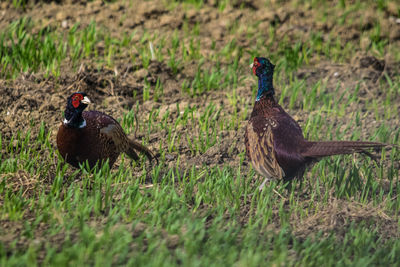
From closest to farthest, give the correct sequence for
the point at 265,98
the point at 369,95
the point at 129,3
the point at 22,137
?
the point at 265,98, the point at 22,137, the point at 369,95, the point at 129,3

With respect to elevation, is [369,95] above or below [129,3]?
below

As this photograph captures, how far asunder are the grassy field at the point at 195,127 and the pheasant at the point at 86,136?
121 mm

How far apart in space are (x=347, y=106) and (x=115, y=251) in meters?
3.36

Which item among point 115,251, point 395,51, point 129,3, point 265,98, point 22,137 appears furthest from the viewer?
A: point 129,3

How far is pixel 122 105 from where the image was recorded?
5.75 m

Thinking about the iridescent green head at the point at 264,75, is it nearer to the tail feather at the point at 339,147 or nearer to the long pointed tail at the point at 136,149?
the tail feather at the point at 339,147

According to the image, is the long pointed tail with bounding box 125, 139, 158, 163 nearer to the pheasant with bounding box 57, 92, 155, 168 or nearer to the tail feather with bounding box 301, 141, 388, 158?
the pheasant with bounding box 57, 92, 155, 168

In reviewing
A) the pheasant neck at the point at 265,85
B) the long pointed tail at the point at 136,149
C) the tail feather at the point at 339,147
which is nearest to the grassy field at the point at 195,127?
the long pointed tail at the point at 136,149

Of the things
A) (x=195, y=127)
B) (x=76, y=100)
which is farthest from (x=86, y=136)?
(x=195, y=127)

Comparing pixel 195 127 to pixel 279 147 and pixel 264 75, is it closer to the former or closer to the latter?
pixel 264 75

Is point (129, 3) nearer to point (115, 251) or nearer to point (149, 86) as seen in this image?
point (149, 86)

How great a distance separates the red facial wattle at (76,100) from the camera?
4375 millimetres

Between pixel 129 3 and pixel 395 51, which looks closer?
pixel 395 51

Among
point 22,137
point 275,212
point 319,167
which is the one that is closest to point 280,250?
point 275,212
